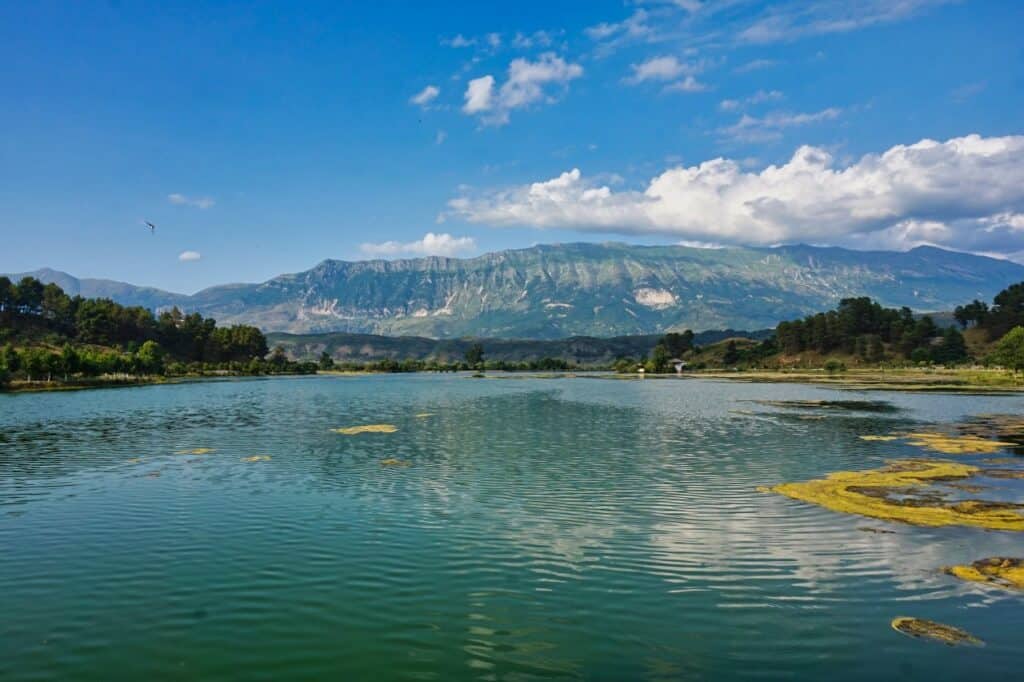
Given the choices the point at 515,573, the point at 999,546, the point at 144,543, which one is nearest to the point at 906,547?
the point at 999,546

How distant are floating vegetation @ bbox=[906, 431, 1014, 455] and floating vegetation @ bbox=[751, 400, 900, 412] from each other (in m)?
37.8

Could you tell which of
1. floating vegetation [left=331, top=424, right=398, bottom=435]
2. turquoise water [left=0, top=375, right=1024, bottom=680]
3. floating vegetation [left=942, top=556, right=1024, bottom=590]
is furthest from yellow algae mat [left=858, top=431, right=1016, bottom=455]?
floating vegetation [left=331, top=424, right=398, bottom=435]

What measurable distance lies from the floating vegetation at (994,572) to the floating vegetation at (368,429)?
65.3 metres

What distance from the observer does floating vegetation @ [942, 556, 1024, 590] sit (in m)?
25.2

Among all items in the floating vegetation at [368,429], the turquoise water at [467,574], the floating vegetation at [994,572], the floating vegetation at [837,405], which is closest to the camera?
the turquoise water at [467,574]

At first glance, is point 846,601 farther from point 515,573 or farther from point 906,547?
point 515,573

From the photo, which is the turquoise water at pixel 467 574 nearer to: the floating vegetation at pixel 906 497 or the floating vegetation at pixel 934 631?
the floating vegetation at pixel 934 631

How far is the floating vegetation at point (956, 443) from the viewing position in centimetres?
6253

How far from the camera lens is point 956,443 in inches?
2650

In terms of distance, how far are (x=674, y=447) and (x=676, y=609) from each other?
45.6m

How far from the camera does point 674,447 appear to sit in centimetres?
6662

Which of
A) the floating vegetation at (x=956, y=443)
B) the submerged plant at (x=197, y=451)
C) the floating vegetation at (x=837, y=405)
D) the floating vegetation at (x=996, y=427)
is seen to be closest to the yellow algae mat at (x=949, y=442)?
the floating vegetation at (x=956, y=443)

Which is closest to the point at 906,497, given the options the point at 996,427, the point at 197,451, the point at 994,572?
the point at 994,572

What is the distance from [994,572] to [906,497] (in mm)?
15329
